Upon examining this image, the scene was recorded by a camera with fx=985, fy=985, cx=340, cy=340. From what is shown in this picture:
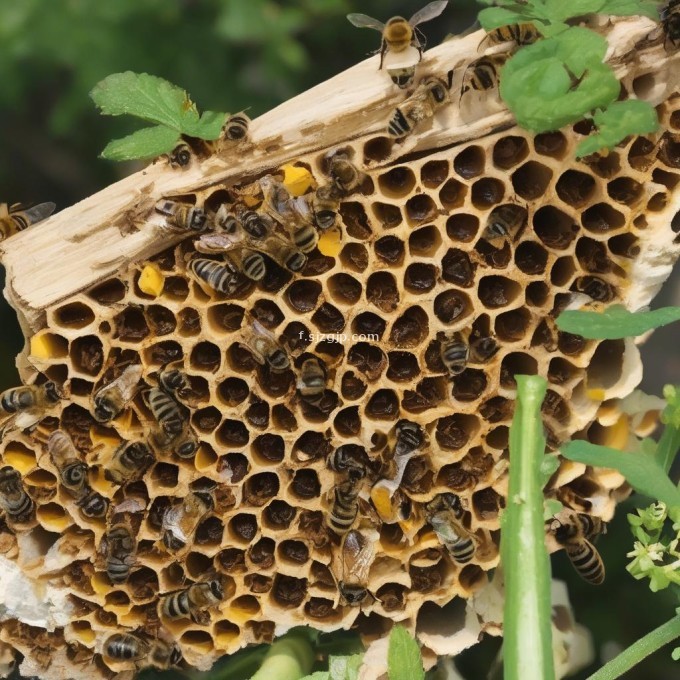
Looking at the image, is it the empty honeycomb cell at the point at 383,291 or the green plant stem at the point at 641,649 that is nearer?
the green plant stem at the point at 641,649

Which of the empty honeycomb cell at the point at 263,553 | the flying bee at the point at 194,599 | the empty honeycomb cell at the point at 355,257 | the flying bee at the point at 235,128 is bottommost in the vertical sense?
the flying bee at the point at 194,599

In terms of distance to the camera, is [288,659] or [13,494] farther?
[288,659]

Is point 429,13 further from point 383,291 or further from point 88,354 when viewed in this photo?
point 88,354

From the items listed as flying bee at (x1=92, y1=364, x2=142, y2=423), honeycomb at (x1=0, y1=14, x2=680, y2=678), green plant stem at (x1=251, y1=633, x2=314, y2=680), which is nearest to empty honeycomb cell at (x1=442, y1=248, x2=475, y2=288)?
honeycomb at (x1=0, y1=14, x2=680, y2=678)

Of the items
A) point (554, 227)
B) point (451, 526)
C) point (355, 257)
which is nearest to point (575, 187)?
point (554, 227)

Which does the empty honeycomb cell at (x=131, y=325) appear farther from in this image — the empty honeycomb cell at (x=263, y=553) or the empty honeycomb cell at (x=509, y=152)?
the empty honeycomb cell at (x=509, y=152)

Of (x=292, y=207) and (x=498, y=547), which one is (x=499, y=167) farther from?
(x=498, y=547)

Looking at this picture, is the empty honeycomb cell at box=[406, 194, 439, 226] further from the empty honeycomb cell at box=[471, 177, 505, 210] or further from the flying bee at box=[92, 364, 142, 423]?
the flying bee at box=[92, 364, 142, 423]

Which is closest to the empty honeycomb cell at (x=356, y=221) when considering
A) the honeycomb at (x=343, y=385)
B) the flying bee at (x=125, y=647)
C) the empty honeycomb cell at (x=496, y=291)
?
the honeycomb at (x=343, y=385)
